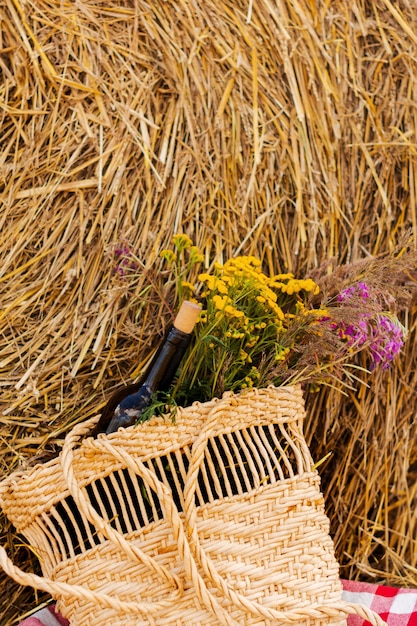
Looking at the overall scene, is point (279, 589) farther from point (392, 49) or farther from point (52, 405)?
point (392, 49)

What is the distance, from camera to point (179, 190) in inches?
46.0

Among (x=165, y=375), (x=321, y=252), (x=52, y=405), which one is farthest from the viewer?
(x=321, y=252)

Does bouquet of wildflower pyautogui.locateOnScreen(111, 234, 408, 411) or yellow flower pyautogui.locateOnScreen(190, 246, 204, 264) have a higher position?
yellow flower pyautogui.locateOnScreen(190, 246, 204, 264)

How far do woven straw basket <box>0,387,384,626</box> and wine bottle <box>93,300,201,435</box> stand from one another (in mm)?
50

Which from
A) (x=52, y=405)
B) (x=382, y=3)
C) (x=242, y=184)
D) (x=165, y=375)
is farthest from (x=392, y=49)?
(x=52, y=405)

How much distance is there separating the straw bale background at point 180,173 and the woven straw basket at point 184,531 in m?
0.16

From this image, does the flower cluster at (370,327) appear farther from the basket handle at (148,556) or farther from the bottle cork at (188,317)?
the basket handle at (148,556)

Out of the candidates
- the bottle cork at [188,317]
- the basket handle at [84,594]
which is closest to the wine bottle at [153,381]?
the bottle cork at [188,317]

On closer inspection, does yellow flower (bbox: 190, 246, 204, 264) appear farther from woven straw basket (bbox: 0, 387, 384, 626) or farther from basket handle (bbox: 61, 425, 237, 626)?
basket handle (bbox: 61, 425, 237, 626)

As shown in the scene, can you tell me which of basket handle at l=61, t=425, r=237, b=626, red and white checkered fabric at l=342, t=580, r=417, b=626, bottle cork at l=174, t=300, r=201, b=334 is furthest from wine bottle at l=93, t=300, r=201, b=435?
red and white checkered fabric at l=342, t=580, r=417, b=626

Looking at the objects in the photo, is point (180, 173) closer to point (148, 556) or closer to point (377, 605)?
point (148, 556)

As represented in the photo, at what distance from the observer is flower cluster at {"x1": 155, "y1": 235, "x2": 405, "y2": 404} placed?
0.99 m

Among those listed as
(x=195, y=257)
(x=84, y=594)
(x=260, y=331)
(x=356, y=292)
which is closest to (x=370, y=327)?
(x=356, y=292)

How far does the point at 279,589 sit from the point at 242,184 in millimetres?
636
